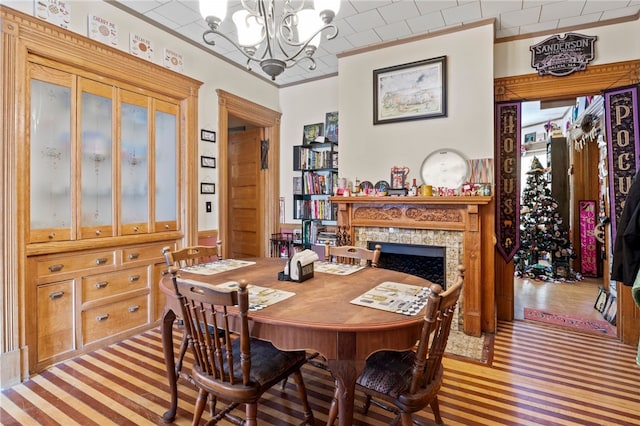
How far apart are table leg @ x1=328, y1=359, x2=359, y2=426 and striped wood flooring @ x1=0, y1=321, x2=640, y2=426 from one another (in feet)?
2.29

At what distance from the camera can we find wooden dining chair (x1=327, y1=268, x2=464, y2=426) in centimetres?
125

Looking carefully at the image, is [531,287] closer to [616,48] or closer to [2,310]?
[616,48]

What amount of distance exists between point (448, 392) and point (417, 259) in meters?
1.48

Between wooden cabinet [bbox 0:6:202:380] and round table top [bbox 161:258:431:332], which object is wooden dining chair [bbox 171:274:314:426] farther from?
wooden cabinet [bbox 0:6:202:380]

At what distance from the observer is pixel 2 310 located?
7.13ft

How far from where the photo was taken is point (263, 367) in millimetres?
1518

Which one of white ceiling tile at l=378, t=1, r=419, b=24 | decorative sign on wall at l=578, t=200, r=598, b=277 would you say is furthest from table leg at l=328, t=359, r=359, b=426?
A: decorative sign on wall at l=578, t=200, r=598, b=277

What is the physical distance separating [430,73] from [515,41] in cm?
89

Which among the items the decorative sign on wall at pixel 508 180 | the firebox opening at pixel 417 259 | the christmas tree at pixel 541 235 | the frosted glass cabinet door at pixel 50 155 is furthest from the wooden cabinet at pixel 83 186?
the christmas tree at pixel 541 235

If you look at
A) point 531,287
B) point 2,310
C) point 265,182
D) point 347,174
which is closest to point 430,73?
point 347,174

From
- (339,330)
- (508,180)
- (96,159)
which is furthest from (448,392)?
(96,159)

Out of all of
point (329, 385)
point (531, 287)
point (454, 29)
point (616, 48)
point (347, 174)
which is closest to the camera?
point (329, 385)

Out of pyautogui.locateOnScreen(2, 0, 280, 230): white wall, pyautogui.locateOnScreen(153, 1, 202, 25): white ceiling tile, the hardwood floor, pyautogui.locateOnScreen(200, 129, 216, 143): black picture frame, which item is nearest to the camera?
pyautogui.locateOnScreen(2, 0, 280, 230): white wall

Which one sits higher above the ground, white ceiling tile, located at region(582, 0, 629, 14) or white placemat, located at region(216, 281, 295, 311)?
white ceiling tile, located at region(582, 0, 629, 14)
